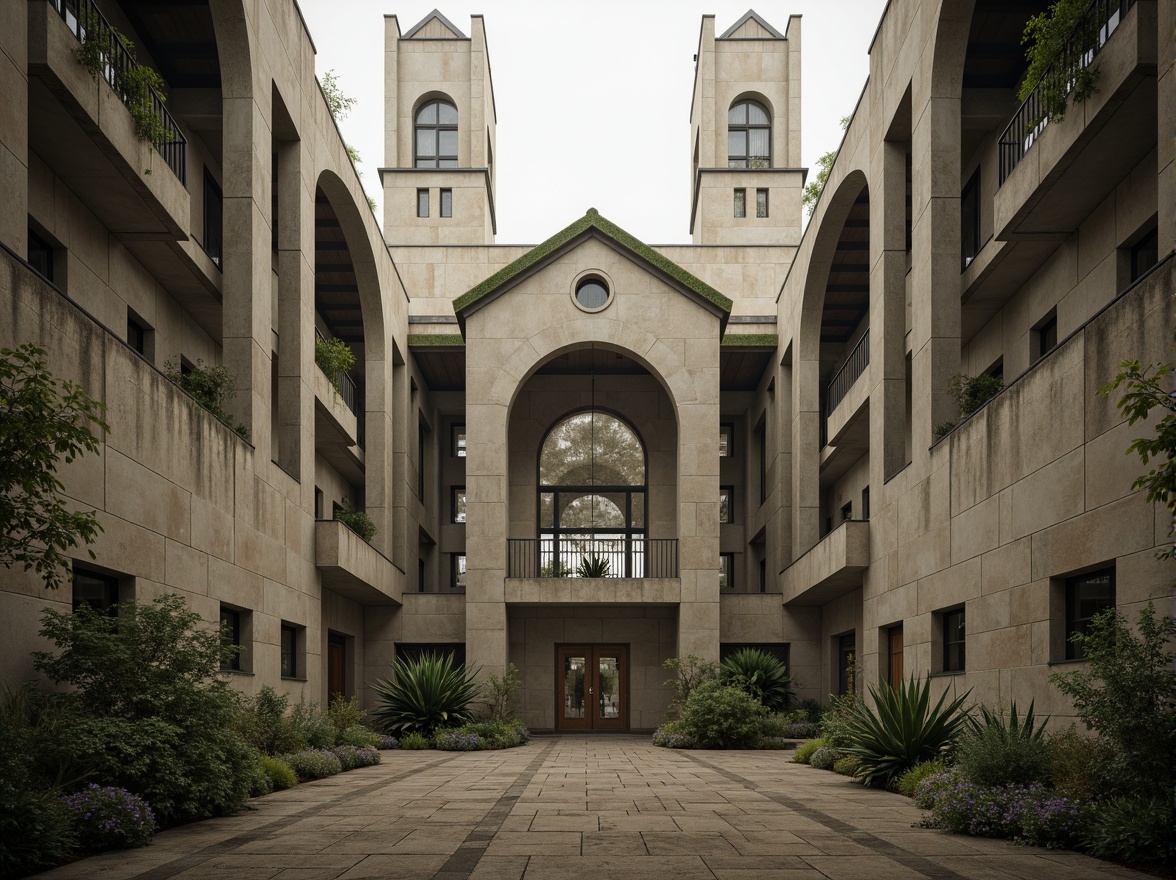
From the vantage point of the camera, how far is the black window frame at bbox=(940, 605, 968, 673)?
56.2 feet

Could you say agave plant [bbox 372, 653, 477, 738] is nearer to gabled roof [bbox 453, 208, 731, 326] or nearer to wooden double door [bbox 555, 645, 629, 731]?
wooden double door [bbox 555, 645, 629, 731]

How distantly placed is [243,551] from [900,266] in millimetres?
12437

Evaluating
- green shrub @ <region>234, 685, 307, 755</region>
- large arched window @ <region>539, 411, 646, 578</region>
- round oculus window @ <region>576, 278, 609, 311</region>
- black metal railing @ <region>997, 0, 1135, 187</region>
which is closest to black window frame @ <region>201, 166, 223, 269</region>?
green shrub @ <region>234, 685, 307, 755</region>

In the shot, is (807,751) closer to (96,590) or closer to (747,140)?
(96,590)

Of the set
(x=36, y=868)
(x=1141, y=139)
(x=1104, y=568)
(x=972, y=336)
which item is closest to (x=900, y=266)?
(x=972, y=336)

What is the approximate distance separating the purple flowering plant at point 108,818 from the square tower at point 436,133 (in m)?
35.5

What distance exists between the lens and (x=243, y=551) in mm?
17391

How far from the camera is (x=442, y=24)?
45812 millimetres

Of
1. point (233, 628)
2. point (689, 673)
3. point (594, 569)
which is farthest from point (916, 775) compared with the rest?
point (594, 569)

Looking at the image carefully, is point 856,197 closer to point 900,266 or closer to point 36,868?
point 900,266

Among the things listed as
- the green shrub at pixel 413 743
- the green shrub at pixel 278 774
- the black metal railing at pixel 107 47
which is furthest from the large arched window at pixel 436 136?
the green shrub at pixel 278 774

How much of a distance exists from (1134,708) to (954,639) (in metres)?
8.92

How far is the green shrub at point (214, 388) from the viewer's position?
56.0 ft

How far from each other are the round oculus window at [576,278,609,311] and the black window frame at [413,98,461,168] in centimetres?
1778
